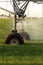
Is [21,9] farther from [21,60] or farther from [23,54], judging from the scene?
[21,60]

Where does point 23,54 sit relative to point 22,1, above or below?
below

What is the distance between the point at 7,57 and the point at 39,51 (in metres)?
1.53

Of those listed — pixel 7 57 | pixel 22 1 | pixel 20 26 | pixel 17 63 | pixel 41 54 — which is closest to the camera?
pixel 17 63

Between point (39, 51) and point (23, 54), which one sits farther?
point (39, 51)

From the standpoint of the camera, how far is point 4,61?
8.56 meters

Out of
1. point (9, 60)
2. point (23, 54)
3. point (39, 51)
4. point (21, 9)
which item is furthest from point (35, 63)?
point (21, 9)

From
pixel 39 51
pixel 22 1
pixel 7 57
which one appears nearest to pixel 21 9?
pixel 22 1

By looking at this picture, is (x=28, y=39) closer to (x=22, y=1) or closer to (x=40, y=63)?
(x=22, y=1)

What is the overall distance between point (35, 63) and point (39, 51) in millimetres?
2103

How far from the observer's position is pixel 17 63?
829 centimetres

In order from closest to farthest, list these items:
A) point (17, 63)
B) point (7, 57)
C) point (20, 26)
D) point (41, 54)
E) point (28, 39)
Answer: point (17, 63), point (7, 57), point (41, 54), point (28, 39), point (20, 26)

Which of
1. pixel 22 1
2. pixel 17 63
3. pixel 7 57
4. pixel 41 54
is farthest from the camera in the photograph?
pixel 22 1

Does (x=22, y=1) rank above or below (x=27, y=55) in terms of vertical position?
above

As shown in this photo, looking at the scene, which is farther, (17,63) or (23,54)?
(23,54)
